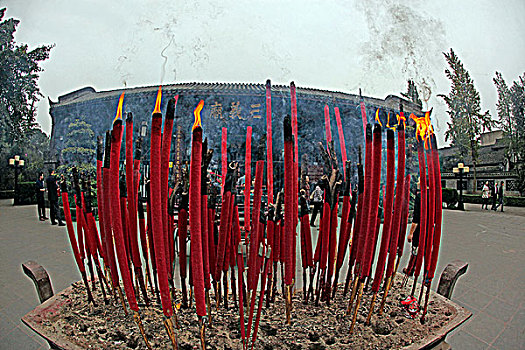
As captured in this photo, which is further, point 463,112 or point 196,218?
point 463,112

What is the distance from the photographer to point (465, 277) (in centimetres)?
380

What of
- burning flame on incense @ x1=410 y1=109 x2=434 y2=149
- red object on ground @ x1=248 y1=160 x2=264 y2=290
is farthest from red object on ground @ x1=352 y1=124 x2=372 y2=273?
red object on ground @ x1=248 y1=160 x2=264 y2=290

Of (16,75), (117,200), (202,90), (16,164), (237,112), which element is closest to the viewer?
(117,200)

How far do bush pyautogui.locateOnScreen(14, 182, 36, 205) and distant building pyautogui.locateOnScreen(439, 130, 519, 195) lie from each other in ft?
72.5

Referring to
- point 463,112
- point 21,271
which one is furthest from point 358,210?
point 463,112

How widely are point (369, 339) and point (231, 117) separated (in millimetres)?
11564

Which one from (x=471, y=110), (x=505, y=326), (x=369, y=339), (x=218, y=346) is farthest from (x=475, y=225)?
(x=218, y=346)

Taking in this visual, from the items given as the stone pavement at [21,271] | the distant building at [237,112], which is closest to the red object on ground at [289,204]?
the stone pavement at [21,271]

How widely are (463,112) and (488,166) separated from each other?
45.6 feet

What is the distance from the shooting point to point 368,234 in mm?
1293

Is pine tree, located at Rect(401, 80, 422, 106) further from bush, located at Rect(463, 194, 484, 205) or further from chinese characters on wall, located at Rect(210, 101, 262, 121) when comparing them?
bush, located at Rect(463, 194, 484, 205)

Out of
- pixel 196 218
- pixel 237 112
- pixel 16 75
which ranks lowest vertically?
pixel 196 218

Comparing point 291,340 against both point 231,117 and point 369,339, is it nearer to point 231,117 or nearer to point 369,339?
point 369,339

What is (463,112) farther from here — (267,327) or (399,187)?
(267,327)
